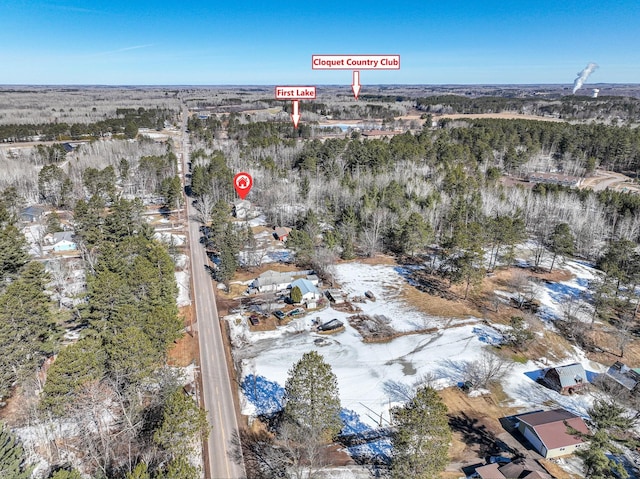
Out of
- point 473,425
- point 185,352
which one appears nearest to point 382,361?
point 473,425

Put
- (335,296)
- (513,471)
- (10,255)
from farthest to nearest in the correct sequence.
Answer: (335,296)
(10,255)
(513,471)

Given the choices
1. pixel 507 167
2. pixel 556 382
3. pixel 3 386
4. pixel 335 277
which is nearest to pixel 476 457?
pixel 556 382

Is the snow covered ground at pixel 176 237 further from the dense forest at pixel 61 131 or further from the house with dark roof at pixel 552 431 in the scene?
the dense forest at pixel 61 131

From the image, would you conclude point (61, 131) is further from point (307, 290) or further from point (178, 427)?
point (178, 427)

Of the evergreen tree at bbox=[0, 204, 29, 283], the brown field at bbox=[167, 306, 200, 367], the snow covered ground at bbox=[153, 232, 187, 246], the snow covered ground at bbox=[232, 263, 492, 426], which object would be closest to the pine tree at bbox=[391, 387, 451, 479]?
the snow covered ground at bbox=[232, 263, 492, 426]

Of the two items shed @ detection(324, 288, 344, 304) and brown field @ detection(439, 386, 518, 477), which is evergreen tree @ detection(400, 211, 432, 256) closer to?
shed @ detection(324, 288, 344, 304)

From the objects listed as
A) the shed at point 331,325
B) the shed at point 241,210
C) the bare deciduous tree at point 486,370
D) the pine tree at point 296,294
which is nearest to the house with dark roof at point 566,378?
the bare deciduous tree at point 486,370

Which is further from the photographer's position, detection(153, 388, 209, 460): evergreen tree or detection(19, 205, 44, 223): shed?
detection(19, 205, 44, 223): shed
